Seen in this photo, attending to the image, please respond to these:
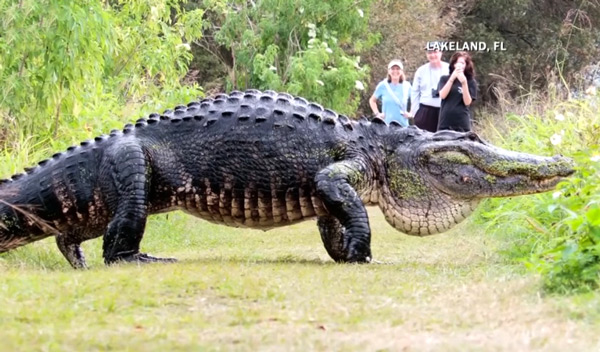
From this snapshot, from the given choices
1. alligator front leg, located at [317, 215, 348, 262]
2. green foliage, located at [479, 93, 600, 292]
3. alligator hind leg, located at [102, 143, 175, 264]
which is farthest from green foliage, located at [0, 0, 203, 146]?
green foliage, located at [479, 93, 600, 292]

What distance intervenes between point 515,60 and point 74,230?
2367cm

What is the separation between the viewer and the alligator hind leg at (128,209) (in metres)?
6.86

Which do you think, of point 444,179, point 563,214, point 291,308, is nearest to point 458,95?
point 444,179

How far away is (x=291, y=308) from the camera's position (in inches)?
182

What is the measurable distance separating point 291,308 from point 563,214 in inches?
118

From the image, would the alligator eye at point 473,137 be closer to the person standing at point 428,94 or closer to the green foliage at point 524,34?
the person standing at point 428,94

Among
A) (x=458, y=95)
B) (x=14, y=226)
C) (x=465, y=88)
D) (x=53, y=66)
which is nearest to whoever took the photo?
(x=14, y=226)

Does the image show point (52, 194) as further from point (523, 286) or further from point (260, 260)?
point (523, 286)

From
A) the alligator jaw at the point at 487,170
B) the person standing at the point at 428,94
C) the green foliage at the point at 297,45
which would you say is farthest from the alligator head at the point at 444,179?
the green foliage at the point at 297,45

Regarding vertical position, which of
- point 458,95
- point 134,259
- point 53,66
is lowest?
point 134,259

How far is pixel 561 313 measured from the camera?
4219mm

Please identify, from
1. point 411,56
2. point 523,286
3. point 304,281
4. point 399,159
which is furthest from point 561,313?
point 411,56

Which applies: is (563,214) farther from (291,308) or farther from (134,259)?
(134,259)

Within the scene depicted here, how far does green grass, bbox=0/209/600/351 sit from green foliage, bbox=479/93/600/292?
0.64 feet
